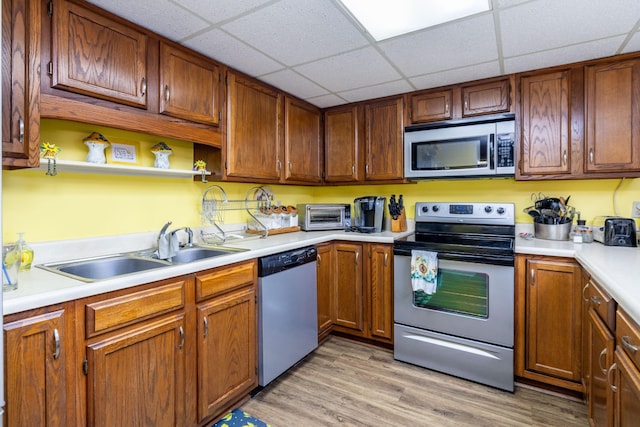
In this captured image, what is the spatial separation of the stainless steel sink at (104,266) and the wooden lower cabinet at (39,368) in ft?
1.45

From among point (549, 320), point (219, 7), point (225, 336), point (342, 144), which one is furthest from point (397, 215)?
point (219, 7)

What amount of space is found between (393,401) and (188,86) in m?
2.27

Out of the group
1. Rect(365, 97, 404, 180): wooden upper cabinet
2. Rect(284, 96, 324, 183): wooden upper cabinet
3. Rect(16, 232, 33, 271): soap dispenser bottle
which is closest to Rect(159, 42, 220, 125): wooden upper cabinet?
Rect(284, 96, 324, 183): wooden upper cabinet

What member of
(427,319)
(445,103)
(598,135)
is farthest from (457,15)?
(427,319)

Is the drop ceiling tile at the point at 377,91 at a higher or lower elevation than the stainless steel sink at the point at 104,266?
higher

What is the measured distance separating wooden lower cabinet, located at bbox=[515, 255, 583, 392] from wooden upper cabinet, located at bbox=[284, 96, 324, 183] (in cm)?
181

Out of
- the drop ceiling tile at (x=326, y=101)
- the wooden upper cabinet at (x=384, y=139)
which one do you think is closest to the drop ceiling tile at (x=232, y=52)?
the drop ceiling tile at (x=326, y=101)

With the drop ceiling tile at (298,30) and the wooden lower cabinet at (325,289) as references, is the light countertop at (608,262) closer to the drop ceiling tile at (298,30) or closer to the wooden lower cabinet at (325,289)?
the wooden lower cabinet at (325,289)

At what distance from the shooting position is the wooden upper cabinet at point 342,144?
3057 millimetres

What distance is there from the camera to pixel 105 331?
50.9 inches

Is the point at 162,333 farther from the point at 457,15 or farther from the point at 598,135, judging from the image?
the point at 598,135

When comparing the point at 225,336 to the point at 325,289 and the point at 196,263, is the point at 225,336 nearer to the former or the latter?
the point at 196,263

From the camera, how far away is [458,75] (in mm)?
2381

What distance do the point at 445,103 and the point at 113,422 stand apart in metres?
2.82
